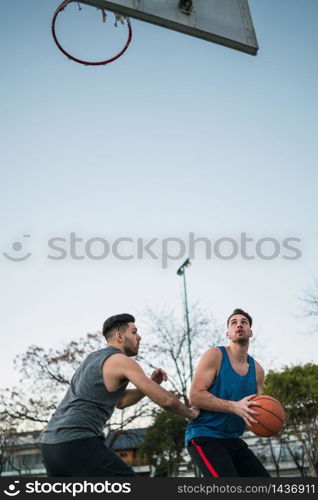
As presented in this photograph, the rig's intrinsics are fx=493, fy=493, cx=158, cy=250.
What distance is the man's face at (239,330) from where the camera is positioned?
4.74 meters

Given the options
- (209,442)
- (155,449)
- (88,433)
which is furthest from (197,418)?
(155,449)

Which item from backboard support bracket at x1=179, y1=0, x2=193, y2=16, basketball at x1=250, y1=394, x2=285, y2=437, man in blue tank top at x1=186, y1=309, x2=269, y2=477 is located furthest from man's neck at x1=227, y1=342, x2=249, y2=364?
backboard support bracket at x1=179, y1=0, x2=193, y2=16

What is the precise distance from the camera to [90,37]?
6.93m

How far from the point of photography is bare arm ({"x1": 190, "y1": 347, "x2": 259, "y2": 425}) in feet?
13.4

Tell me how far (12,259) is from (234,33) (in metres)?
10.5

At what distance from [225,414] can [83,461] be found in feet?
4.88

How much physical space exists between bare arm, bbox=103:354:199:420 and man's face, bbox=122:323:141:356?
40 centimetres

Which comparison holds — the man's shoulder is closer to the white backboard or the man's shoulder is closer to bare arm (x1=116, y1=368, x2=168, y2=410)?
bare arm (x1=116, y1=368, x2=168, y2=410)

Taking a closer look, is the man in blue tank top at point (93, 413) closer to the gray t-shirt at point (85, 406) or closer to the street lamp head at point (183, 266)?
the gray t-shirt at point (85, 406)

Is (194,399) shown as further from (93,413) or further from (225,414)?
(93,413)

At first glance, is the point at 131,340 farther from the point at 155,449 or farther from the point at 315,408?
the point at 155,449

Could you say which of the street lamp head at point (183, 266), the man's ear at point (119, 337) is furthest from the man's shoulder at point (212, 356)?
the street lamp head at point (183, 266)

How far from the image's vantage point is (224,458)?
4.14m

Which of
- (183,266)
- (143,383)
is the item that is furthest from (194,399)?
(183,266)
